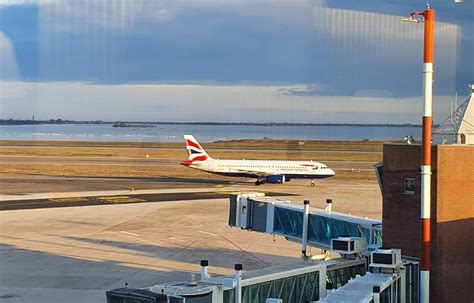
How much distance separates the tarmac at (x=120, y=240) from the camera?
38.6 meters

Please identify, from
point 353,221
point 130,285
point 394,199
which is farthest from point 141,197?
point 394,199

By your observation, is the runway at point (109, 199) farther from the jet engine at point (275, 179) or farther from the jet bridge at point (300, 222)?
the jet bridge at point (300, 222)

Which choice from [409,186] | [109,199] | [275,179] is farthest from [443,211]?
[275,179]

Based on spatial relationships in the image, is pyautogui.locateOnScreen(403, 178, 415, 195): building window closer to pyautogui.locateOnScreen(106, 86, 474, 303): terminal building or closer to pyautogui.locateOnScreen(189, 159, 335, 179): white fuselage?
pyautogui.locateOnScreen(106, 86, 474, 303): terminal building

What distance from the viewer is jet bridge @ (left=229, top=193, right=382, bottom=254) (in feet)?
95.3

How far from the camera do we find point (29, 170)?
4953 inches

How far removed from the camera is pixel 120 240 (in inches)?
2024

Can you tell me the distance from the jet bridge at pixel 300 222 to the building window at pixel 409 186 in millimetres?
4243

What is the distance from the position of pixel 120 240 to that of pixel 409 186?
31567mm

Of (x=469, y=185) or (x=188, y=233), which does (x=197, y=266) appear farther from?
(x=469, y=185)

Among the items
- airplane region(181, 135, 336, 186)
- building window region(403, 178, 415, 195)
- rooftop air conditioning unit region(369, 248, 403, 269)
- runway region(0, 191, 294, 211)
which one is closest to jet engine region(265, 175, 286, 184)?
airplane region(181, 135, 336, 186)

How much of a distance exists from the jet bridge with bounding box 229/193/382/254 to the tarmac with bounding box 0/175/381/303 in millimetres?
7717

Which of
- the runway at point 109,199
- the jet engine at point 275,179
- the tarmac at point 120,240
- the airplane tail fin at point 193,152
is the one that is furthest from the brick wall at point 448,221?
the airplane tail fin at point 193,152

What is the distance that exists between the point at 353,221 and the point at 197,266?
1549 cm
